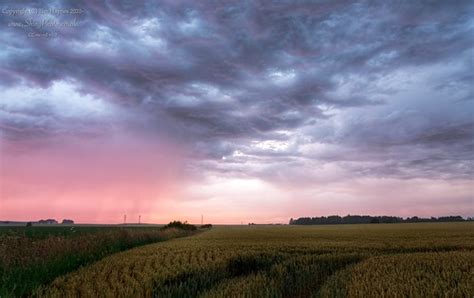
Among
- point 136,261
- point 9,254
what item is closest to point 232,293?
point 136,261

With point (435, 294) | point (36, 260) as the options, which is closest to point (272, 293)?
point (435, 294)

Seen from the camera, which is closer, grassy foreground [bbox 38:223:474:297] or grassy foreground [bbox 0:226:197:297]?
grassy foreground [bbox 38:223:474:297]

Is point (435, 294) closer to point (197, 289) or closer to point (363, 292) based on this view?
point (363, 292)

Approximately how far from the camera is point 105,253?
19.8 metres

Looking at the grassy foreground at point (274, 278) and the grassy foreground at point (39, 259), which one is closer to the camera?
the grassy foreground at point (274, 278)

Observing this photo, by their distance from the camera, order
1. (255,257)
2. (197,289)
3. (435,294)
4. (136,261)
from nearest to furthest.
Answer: (435,294), (197,289), (136,261), (255,257)

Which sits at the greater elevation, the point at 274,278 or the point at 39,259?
the point at 39,259

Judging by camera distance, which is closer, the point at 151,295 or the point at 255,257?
the point at 151,295

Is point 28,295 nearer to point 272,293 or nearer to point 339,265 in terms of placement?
point 272,293

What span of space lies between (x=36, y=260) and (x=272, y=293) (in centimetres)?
879

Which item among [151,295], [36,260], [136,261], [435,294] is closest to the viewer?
[435,294]

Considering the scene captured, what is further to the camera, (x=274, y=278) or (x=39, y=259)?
(x=39, y=259)

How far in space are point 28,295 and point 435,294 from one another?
9517 millimetres

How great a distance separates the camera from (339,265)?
50.2ft
